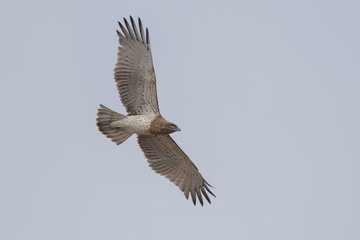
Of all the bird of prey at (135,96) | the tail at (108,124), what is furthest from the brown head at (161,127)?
the tail at (108,124)

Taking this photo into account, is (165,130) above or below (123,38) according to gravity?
below

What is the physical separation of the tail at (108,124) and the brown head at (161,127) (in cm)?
66

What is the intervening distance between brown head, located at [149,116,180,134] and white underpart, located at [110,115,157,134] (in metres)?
0.10

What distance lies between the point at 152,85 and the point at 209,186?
308 centimetres

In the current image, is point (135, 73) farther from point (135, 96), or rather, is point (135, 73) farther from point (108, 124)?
point (108, 124)

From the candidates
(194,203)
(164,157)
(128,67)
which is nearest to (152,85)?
(128,67)

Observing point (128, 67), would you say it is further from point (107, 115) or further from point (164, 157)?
point (164, 157)

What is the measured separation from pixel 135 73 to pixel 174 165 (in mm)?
2642

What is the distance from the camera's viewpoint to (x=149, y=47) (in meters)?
16.9

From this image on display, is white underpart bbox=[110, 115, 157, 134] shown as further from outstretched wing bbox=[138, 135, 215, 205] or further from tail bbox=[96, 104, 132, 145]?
outstretched wing bbox=[138, 135, 215, 205]

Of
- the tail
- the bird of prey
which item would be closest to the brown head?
the bird of prey

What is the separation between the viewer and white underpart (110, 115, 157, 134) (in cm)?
1708

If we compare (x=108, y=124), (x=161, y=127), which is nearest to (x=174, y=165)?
(x=161, y=127)

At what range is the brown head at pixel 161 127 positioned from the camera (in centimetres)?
1691
